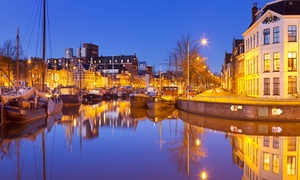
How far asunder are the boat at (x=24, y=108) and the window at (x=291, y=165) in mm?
28052

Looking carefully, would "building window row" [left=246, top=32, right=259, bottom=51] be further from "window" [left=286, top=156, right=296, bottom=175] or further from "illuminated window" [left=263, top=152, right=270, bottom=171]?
"window" [left=286, top=156, right=296, bottom=175]

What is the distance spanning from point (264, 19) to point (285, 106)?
1775cm

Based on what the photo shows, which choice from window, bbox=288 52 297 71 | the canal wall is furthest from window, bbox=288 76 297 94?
the canal wall

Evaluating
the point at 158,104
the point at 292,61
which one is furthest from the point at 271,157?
the point at 158,104

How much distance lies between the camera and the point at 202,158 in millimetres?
18359

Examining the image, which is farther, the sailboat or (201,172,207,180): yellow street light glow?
the sailboat

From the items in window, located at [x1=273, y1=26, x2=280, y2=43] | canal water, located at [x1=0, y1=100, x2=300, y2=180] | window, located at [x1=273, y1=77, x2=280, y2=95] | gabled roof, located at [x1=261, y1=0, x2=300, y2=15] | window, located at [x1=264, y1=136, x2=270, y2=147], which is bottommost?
canal water, located at [x1=0, y1=100, x2=300, y2=180]

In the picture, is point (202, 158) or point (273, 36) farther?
point (273, 36)

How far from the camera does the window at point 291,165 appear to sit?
14916 mm

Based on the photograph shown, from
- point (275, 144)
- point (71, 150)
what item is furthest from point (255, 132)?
point (71, 150)

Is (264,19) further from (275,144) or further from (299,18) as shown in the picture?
(275,144)

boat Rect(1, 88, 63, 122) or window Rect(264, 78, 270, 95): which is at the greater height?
window Rect(264, 78, 270, 95)

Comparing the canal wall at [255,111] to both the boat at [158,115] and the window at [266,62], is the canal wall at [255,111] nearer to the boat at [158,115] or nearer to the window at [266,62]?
the boat at [158,115]

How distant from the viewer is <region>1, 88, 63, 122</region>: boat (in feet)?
116
